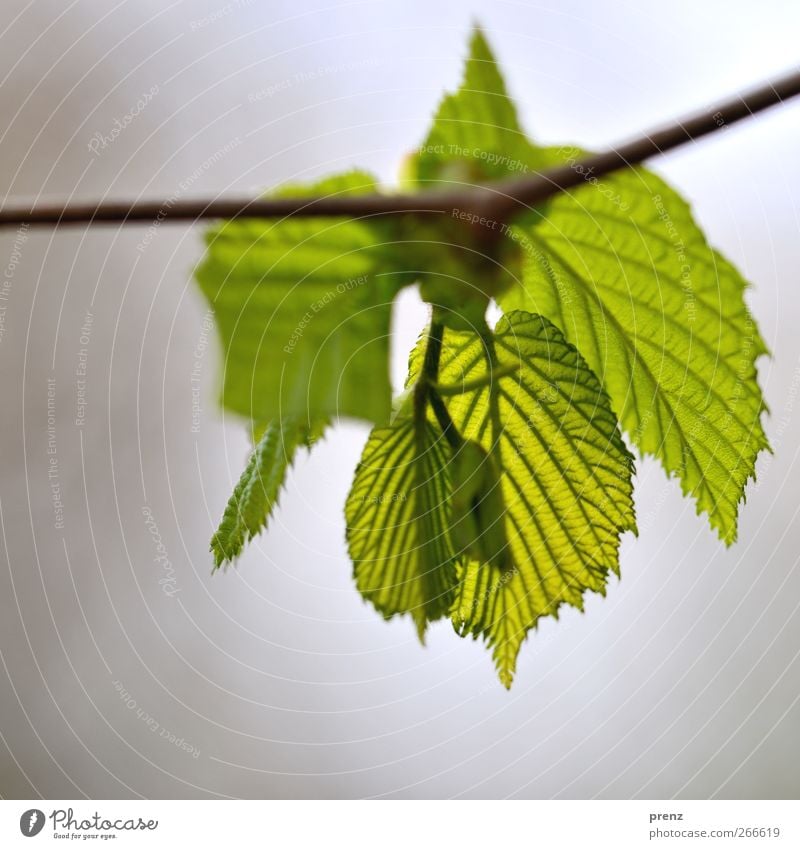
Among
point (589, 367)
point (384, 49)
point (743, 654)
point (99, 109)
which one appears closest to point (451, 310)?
point (589, 367)

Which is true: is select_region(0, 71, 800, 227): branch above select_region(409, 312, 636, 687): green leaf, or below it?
above

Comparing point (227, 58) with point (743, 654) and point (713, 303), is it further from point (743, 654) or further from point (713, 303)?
point (743, 654)

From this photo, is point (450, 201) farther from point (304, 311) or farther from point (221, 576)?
point (221, 576)

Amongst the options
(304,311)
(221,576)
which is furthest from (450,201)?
(221,576)

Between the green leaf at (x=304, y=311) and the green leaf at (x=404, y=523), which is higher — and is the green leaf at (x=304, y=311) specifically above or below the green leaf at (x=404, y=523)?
above
